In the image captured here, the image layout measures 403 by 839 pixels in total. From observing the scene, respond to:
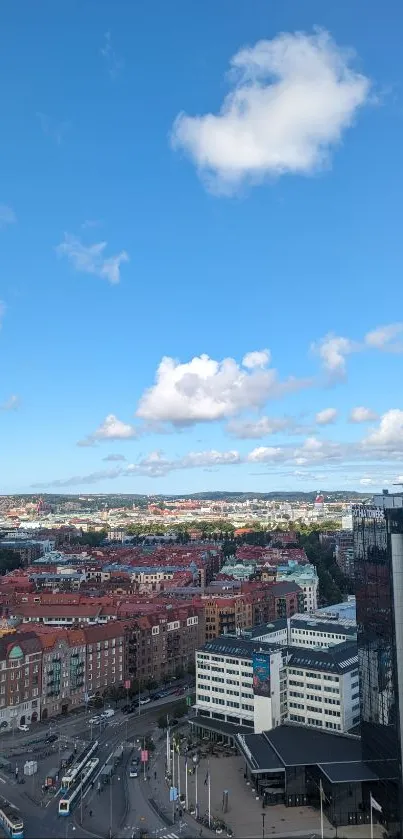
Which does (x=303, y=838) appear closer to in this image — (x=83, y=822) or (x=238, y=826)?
(x=238, y=826)

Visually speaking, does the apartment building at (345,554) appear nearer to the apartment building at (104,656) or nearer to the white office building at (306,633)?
the white office building at (306,633)

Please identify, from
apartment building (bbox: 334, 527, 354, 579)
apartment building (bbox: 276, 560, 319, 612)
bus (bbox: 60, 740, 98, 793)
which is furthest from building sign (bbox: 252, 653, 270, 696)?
apartment building (bbox: 334, 527, 354, 579)

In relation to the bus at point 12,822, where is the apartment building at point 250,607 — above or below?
above

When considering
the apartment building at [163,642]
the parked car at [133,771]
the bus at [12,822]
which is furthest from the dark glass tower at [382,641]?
the apartment building at [163,642]

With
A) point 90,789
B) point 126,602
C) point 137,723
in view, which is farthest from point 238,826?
point 126,602

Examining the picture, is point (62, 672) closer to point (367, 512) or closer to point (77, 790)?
point (77, 790)

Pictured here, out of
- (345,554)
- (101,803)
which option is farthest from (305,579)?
(101,803)

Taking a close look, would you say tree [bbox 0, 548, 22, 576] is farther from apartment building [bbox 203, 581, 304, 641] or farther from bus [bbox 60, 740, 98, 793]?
bus [bbox 60, 740, 98, 793]
